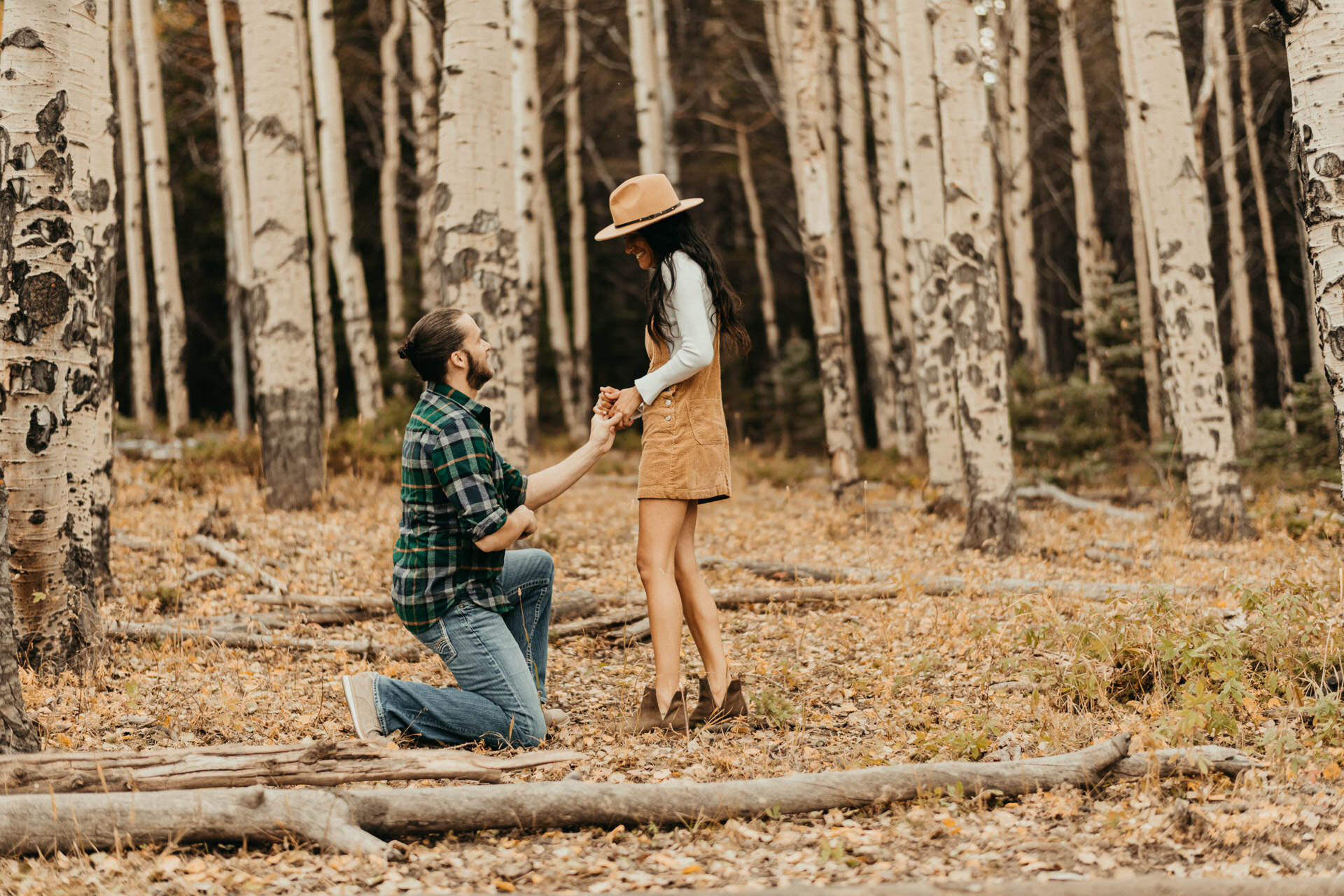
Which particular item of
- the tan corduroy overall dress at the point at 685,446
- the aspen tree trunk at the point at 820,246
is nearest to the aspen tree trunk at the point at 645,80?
the aspen tree trunk at the point at 820,246

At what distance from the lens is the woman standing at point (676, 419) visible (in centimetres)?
405

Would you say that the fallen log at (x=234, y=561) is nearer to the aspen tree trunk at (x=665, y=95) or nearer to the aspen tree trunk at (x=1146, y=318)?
the aspen tree trunk at (x=1146, y=318)

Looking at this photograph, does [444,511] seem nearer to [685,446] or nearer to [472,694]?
[472,694]

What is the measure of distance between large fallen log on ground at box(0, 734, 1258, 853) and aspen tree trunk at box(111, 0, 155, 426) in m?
14.0

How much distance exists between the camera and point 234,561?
668cm

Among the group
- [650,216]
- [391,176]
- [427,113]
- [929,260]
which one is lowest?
[650,216]

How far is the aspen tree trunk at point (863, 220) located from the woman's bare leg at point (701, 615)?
39.5 feet

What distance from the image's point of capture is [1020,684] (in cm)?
449

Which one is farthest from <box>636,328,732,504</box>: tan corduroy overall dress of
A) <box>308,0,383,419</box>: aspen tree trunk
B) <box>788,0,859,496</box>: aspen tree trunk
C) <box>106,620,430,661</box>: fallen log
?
<box>308,0,383,419</box>: aspen tree trunk

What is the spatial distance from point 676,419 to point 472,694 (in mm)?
1311

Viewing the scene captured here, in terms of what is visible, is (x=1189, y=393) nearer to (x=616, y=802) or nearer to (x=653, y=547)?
(x=653, y=547)

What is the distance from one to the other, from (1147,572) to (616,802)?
15.8ft

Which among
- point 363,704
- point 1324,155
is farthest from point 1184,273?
point 363,704

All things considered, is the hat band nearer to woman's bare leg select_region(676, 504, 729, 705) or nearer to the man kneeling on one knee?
the man kneeling on one knee
